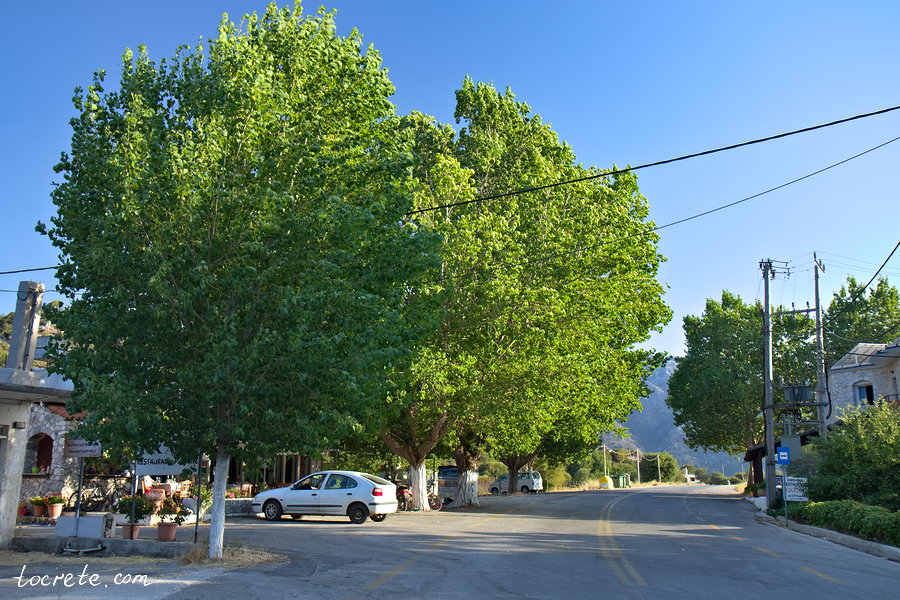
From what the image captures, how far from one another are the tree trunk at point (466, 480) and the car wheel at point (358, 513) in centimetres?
1176

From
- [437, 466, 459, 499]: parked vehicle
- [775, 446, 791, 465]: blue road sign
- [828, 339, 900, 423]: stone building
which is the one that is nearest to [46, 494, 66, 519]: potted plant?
[775, 446, 791, 465]: blue road sign

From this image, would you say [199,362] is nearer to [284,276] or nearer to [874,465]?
[284,276]

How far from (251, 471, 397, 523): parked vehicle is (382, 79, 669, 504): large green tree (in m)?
2.93

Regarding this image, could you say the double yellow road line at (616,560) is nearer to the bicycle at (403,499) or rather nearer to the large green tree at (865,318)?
the bicycle at (403,499)

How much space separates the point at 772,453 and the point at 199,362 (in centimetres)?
2721

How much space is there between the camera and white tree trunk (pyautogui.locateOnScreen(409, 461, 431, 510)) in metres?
29.4

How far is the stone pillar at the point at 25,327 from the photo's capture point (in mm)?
16359

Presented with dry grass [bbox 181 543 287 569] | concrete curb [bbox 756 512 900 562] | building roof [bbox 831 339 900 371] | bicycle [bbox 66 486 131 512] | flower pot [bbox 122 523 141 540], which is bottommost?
concrete curb [bbox 756 512 900 562]

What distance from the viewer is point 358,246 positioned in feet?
44.4

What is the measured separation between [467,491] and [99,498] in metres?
16.1

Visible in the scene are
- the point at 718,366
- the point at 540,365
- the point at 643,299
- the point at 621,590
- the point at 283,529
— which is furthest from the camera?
the point at 718,366

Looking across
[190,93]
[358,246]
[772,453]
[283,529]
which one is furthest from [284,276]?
[772,453]

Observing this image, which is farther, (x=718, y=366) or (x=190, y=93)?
(x=718, y=366)

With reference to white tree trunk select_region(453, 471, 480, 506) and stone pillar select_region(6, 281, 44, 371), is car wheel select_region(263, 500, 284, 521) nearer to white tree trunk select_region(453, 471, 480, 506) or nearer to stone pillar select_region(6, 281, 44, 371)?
stone pillar select_region(6, 281, 44, 371)
